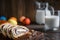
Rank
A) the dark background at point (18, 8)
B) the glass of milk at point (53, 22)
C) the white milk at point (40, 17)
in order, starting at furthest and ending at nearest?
the dark background at point (18, 8) → the white milk at point (40, 17) → the glass of milk at point (53, 22)

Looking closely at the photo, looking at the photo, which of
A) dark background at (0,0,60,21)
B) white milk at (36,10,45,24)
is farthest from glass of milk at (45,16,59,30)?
dark background at (0,0,60,21)

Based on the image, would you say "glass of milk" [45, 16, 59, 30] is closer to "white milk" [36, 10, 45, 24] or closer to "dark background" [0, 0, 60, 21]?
"white milk" [36, 10, 45, 24]

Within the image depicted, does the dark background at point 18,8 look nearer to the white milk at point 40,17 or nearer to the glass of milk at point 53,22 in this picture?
the white milk at point 40,17

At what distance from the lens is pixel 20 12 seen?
6.62ft

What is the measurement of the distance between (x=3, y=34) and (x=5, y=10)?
2.47 ft

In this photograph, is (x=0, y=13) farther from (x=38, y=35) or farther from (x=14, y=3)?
(x=38, y=35)

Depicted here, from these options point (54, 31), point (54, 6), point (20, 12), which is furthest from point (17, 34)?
point (20, 12)

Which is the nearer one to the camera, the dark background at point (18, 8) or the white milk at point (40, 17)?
the white milk at point (40, 17)

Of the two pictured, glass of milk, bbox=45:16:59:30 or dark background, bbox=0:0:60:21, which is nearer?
glass of milk, bbox=45:16:59:30

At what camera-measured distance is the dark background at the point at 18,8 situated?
1.98 m

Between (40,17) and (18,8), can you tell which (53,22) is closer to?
(40,17)

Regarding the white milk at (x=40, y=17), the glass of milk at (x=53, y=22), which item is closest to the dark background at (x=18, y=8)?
the white milk at (x=40, y=17)

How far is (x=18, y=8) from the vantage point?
79.4 inches

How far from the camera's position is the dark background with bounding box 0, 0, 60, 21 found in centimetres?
198
